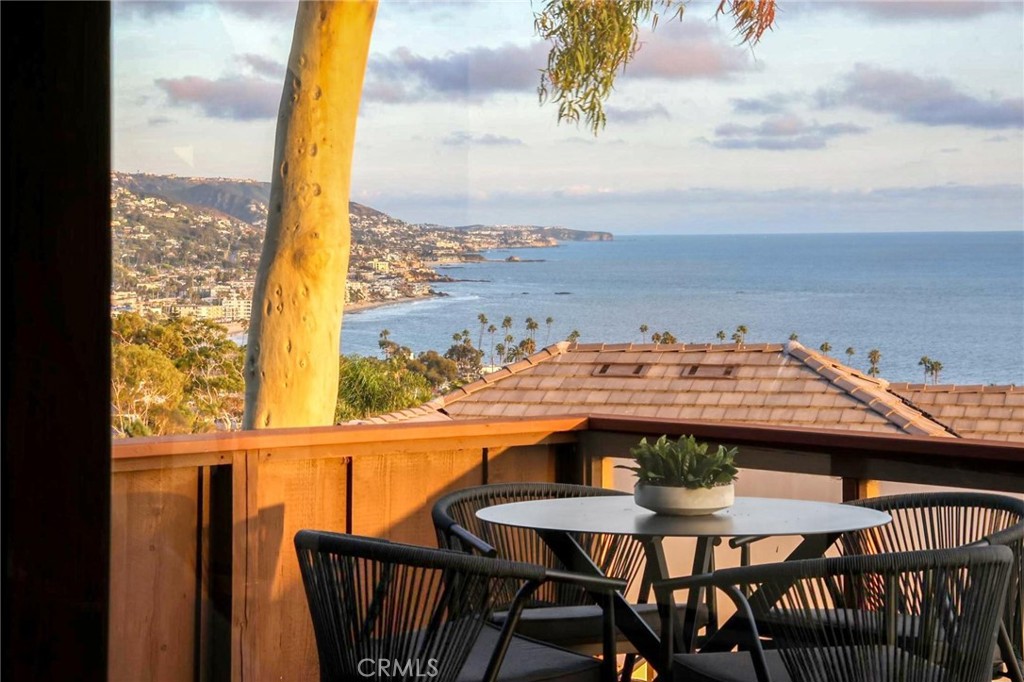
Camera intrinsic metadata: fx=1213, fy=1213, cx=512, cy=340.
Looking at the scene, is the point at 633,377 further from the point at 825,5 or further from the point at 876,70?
the point at 876,70

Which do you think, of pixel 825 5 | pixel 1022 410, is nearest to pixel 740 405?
pixel 1022 410

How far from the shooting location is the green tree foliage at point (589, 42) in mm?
7480

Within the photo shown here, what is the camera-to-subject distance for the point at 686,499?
8.91 ft

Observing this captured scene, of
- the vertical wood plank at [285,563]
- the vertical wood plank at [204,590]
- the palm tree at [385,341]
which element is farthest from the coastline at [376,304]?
the vertical wood plank at [204,590]

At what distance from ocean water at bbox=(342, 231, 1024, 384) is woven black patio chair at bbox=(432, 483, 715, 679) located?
24402 millimetres

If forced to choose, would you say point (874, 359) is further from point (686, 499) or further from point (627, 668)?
point (686, 499)

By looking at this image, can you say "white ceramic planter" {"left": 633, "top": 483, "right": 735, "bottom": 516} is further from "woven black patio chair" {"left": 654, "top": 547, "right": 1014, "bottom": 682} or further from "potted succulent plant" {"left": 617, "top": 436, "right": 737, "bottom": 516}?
"woven black patio chair" {"left": 654, "top": 547, "right": 1014, "bottom": 682}

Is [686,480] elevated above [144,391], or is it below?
below

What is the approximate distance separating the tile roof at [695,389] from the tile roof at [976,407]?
609 millimetres

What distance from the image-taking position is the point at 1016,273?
148 ft

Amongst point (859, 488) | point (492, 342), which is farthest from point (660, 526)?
point (492, 342)

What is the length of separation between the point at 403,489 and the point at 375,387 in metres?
3.14

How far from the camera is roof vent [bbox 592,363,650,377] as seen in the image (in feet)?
31.0

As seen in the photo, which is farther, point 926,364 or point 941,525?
point 926,364
